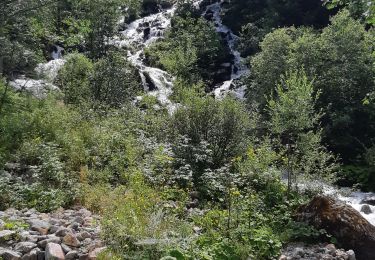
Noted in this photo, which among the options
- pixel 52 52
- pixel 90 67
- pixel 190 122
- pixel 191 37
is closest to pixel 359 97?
pixel 190 122

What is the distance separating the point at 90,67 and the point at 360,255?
17.8m

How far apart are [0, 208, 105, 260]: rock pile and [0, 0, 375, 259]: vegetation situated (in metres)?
0.27

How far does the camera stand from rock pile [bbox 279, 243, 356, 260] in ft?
26.8

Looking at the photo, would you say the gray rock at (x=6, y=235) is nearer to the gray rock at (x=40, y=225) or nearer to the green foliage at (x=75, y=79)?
the gray rock at (x=40, y=225)

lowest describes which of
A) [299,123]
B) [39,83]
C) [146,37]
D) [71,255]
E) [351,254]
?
[351,254]

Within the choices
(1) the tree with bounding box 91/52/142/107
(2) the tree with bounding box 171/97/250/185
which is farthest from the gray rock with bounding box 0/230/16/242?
(1) the tree with bounding box 91/52/142/107

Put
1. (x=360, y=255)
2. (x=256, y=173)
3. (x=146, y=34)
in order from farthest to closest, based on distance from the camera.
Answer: (x=146, y=34), (x=256, y=173), (x=360, y=255)

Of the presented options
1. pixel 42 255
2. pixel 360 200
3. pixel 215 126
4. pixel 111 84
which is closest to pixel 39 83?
pixel 111 84

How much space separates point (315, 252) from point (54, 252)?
215 inches

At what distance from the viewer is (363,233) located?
9008mm

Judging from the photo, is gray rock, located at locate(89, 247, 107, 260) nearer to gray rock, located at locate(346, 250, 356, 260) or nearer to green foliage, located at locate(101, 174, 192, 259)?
green foliage, located at locate(101, 174, 192, 259)

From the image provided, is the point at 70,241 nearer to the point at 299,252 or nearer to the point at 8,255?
the point at 8,255

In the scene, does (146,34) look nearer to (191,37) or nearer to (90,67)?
(191,37)

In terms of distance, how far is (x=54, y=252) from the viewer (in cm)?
582
